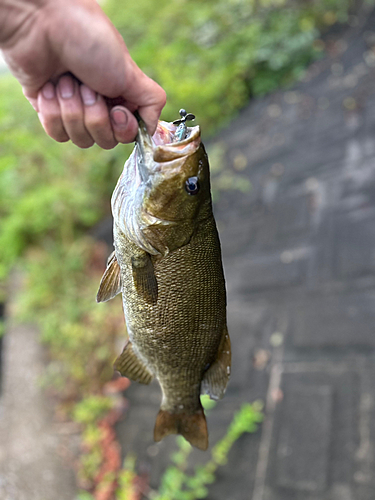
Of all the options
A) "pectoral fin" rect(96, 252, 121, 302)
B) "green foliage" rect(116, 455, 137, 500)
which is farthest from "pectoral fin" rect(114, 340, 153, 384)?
"green foliage" rect(116, 455, 137, 500)

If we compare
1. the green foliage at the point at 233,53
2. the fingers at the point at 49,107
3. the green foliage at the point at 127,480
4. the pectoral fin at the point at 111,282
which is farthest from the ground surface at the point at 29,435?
the green foliage at the point at 233,53

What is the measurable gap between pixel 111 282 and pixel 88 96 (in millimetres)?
620

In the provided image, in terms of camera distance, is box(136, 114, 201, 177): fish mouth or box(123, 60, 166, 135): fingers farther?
box(136, 114, 201, 177): fish mouth

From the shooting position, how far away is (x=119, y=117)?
43.0 inches

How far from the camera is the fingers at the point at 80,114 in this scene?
1.07 m

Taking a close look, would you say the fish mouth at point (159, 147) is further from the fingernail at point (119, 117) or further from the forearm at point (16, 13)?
the forearm at point (16, 13)

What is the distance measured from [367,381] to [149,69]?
5.33 m

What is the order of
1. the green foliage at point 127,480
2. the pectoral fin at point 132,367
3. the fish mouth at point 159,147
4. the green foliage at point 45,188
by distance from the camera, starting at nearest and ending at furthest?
the fish mouth at point 159,147, the pectoral fin at point 132,367, the green foliage at point 127,480, the green foliage at point 45,188

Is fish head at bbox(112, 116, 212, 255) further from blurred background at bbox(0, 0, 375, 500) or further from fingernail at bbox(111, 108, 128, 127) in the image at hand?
blurred background at bbox(0, 0, 375, 500)

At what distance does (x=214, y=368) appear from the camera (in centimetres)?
154

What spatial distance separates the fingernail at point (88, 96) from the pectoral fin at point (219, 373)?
836 mm

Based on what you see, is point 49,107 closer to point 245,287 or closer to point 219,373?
point 219,373

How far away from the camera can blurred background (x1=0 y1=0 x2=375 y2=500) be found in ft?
9.20

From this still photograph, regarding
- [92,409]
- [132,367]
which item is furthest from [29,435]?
[132,367]
